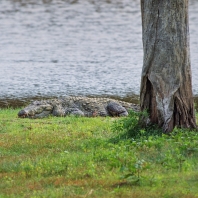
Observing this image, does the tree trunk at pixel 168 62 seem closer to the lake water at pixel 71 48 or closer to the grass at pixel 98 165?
the grass at pixel 98 165

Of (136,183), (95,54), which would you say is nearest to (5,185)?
(136,183)

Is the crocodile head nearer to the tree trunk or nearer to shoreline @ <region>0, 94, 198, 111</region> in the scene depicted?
shoreline @ <region>0, 94, 198, 111</region>

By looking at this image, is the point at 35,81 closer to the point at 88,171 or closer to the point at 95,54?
the point at 95,54

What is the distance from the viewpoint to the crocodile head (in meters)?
14.2

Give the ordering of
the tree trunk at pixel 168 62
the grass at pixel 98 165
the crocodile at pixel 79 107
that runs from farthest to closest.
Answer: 1. the crocodile at pixel 79 107
2. the tree trunk at pixel 168 62
3. the grass at pixel 98 165

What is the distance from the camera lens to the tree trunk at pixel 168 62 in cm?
995

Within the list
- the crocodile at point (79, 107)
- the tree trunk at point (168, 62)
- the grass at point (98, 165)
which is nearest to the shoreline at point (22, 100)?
the crocodile at point (79, 107)

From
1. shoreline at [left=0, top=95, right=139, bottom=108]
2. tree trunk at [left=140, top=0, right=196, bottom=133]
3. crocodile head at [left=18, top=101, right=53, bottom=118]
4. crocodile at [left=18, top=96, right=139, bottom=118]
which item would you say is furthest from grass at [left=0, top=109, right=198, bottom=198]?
shoreline at [left=0, top=95, right=139, bottom=108]

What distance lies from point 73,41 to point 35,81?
23.4ft

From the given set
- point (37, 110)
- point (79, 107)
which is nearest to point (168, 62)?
point (37, 110)

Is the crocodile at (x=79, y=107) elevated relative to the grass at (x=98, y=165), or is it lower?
lower

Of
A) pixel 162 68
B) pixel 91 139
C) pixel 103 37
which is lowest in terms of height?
pixel 103 37

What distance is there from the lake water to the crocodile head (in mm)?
3087

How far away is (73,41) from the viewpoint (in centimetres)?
2686
